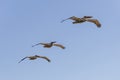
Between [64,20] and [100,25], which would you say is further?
[100,25]

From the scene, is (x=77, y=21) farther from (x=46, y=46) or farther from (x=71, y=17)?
(x=46, y=46)

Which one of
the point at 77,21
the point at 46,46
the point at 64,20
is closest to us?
the point at 64,20

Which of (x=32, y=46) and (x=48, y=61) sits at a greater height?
(x=48, y=61)

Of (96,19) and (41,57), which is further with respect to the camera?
(41,57)

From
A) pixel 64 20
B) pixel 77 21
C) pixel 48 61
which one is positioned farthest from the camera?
pixel 48 61

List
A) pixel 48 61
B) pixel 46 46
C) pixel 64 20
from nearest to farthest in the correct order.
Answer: pixel 64 20
pixel 46 46
pixel 48 61

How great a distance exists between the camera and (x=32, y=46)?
57156mm

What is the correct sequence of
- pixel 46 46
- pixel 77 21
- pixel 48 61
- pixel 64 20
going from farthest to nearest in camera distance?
1. pixel 48 61
2. pixel 46 46
3. pixel 77 21
4. pixel 64 20

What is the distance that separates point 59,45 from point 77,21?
9.30 metres

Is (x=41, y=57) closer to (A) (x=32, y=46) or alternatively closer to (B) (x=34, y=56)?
(B) (x=34, y=56)

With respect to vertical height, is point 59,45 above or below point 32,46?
above

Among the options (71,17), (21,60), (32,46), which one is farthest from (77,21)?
(21,60)

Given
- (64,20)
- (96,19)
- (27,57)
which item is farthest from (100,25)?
(27,57)

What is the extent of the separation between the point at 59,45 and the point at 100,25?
9873mm
